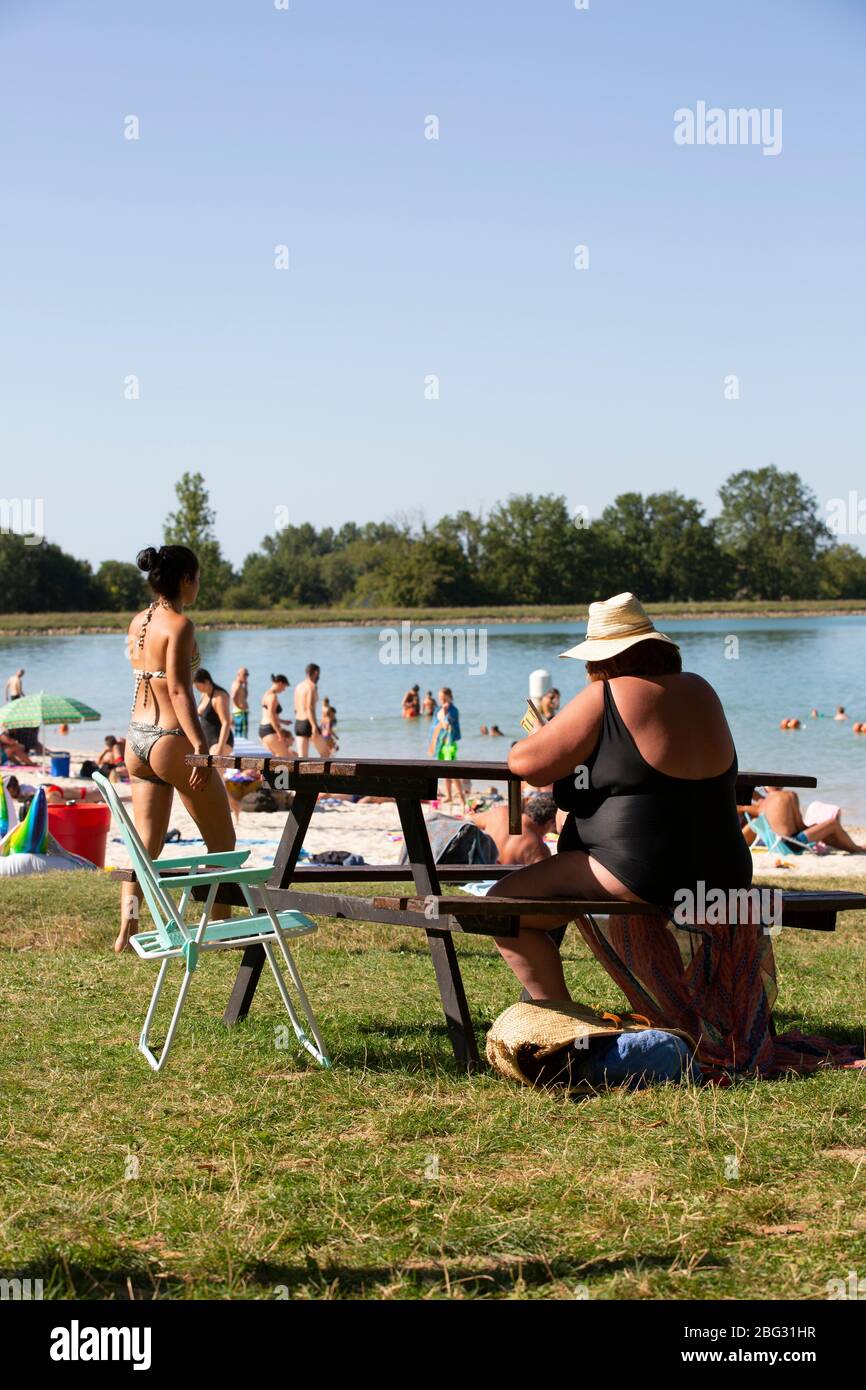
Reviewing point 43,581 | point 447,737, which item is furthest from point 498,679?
point 43,581

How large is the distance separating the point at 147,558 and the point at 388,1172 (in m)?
3.44

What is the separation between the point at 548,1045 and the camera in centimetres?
433

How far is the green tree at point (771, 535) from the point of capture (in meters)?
124

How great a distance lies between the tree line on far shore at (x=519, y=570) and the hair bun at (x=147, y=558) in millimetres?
101485

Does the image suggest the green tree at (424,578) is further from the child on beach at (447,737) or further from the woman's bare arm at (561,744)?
the woman's bare arm at (561,744)

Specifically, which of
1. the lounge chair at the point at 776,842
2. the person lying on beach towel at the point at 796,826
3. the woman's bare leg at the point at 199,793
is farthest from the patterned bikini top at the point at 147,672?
the lounge chair at the point at 776,842

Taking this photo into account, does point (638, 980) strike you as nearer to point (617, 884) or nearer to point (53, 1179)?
point (617, 884)

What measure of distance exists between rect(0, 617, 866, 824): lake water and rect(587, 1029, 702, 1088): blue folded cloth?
59.2 ft

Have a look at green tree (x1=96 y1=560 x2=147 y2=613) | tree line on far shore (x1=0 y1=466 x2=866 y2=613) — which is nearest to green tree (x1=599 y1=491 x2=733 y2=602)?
tree line on far shore (x1=0 y1=466 x2=866 y2=613)

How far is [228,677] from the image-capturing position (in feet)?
182

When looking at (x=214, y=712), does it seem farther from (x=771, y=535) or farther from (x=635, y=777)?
(x=771, y=535)

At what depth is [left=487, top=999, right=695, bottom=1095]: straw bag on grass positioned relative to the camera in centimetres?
433

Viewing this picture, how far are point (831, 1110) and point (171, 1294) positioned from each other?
2038 mm
